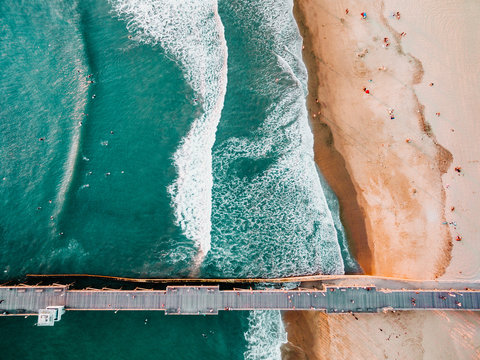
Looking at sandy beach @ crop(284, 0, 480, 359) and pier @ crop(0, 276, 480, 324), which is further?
sandy beach @ crop(284, 0, 480, 359)

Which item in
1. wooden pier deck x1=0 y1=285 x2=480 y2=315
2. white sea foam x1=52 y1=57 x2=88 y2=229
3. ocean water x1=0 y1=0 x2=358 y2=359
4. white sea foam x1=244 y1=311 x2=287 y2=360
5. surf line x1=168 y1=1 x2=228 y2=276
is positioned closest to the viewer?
wooden pier deck x1=0 y1=285 x2=480 y2=315

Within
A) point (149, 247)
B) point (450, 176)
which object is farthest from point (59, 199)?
point (450, 176)

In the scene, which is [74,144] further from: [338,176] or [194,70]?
[338,176]

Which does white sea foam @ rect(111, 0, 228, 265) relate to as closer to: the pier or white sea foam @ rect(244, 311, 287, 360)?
the pier

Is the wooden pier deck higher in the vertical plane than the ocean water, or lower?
lower

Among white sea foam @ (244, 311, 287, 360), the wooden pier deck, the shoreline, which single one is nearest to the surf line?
the wooden pier deck

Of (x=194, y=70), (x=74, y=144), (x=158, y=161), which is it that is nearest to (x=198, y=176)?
(x=158, y=161)

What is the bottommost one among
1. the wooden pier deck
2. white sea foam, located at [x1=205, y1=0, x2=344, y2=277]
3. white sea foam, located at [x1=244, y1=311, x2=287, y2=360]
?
white sea foam, located at [x1=244, y1=311, x2=287, y2=360]

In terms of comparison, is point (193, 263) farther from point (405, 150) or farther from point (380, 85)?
point (380, 85)
